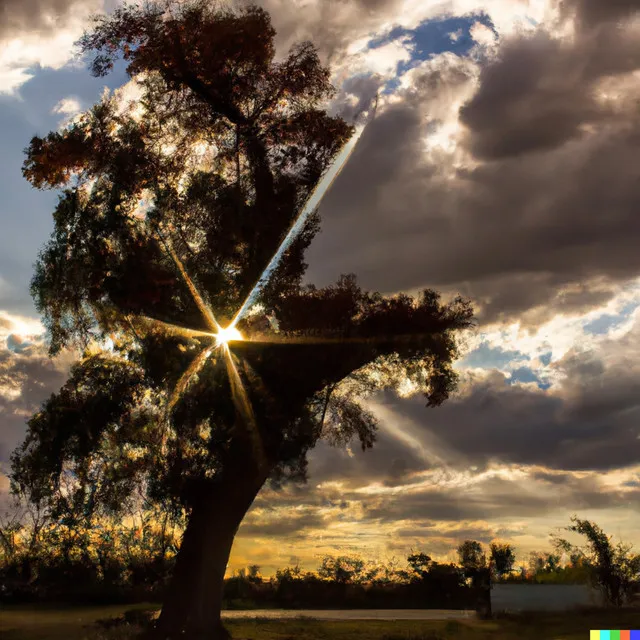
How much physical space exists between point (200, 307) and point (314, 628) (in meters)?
10.1

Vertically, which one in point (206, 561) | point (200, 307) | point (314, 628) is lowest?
point (314, 628)

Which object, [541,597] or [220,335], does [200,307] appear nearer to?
[220,335]

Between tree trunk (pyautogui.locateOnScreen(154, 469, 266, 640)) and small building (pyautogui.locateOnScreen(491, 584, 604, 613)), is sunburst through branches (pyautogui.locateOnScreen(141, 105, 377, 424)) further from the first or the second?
small building (pyautogui.locateOnScreen(491, 584, 604, 613))

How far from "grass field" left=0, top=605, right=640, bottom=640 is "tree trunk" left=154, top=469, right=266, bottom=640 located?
1.01 metres

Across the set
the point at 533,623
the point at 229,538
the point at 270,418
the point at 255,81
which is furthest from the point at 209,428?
the point at 533,623

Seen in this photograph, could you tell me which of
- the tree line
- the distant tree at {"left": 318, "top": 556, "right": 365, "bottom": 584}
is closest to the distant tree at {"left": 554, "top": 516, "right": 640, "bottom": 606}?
the tree line

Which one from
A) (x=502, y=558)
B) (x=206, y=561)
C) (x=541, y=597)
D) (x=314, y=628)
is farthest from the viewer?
(x=502, y=558)

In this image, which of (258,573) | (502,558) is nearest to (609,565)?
(502,558)

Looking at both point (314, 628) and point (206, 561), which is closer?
point (206, 561)

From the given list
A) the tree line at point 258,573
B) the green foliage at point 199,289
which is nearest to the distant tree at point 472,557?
the tree line at point 258,573

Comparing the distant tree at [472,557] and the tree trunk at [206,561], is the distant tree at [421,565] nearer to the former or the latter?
the distant tree at [472,557]

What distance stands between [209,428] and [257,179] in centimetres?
780

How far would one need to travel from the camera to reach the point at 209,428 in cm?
1950

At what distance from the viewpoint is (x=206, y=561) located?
61.8 feet
